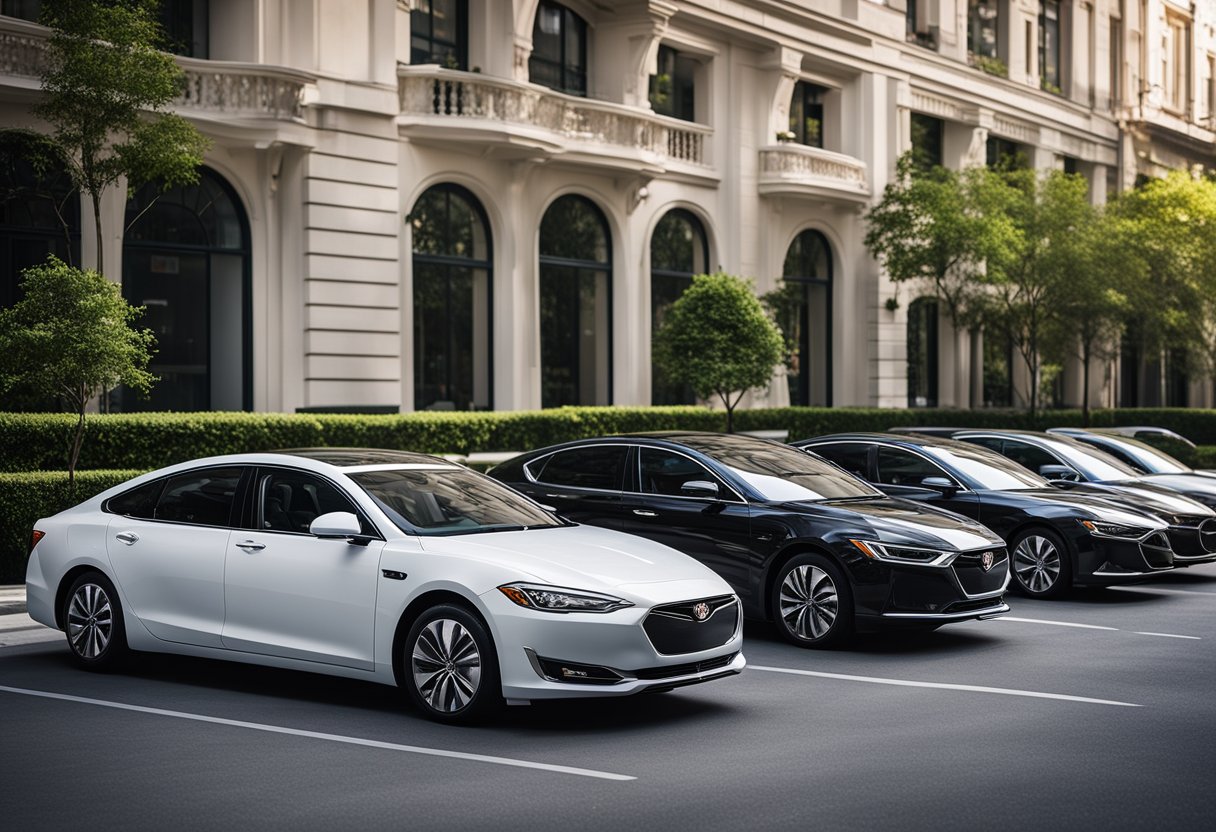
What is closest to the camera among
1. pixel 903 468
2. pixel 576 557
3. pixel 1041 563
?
pixel 576 557

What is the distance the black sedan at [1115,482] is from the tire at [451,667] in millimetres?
8827

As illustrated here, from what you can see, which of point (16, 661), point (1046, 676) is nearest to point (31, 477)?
point (16, 661)

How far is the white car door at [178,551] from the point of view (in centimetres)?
912

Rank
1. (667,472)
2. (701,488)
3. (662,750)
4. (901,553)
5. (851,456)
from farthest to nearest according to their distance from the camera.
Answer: (851,456) → (667,472) → (701,488) → (901,553) → (662,750)

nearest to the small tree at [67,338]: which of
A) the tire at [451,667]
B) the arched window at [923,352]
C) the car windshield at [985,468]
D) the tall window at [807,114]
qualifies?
the tire at [451,667]

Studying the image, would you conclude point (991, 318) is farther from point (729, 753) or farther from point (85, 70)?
point (729, 753)

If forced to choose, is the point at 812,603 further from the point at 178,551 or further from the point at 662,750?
the point at 178,551

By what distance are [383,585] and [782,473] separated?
185 inches

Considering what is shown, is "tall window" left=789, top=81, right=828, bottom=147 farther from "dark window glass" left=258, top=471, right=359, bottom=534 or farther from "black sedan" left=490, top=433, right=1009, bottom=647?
"dark window glass" left=258, top=471, right=359, bottom=534

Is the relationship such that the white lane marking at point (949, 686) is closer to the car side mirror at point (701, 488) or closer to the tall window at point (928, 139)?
the car side mirror at point (701, 488)

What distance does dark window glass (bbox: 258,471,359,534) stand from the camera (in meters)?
8.95

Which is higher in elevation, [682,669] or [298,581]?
[298,581]

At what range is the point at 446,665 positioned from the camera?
26.8 feet

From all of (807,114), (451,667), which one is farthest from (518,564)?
(807,114)
